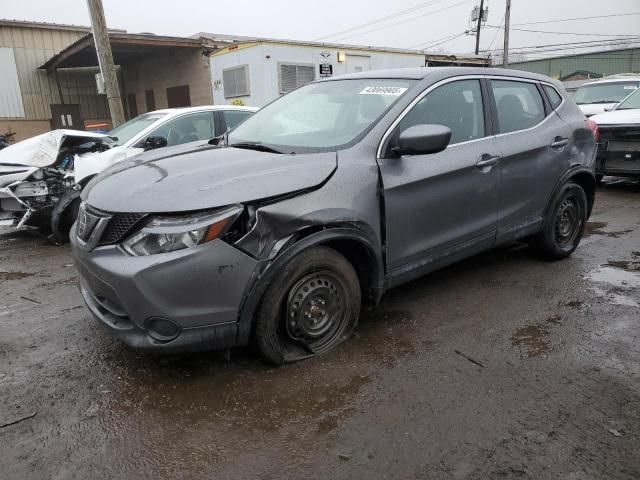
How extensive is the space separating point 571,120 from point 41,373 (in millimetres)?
4724

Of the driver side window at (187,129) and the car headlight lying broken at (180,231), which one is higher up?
the driver side window at (187,129)

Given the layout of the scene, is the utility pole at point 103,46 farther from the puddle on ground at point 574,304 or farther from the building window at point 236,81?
the puddle on ground at point 574,304

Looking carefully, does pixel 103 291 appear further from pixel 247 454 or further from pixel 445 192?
pixel 445 192

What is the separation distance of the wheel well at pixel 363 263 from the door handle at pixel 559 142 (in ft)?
7.49

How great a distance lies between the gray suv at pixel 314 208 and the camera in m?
2.50

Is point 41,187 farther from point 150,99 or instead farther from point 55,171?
point 150,99

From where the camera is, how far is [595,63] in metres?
38.3

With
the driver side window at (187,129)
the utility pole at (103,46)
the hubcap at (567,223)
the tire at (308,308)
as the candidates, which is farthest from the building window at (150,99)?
the tire at (308,308)

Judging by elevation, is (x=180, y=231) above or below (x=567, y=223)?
above

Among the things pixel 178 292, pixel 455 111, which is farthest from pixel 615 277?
pixel 178 292

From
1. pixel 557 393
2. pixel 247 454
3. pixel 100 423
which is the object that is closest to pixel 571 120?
pixel 557 393

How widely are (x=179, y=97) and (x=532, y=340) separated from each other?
621 inches

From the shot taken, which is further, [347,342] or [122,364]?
[347,342]

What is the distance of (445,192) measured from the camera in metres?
3.43
